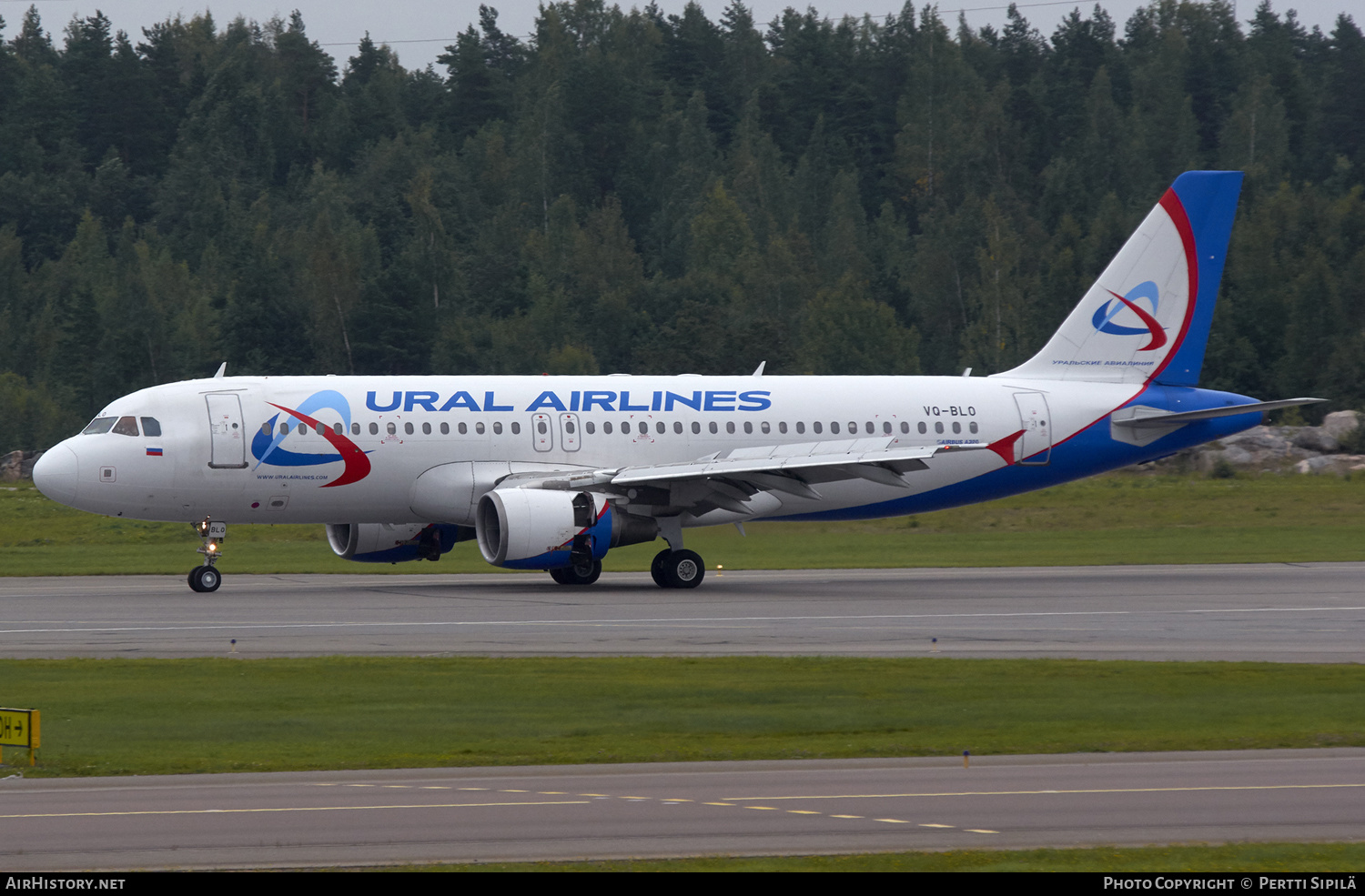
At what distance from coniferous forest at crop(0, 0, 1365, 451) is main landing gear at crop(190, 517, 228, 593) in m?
46.4

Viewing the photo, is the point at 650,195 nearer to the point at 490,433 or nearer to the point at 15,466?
the point at 15,466

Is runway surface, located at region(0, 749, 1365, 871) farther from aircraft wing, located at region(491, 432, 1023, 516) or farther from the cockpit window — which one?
the cockpit window

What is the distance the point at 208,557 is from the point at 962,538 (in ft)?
75.1

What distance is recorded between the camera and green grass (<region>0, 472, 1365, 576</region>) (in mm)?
42375

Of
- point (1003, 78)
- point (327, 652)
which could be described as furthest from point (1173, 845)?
point (1003, 78)

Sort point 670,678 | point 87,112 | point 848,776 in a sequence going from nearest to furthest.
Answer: point 848,776, point 670,678, point 87,112

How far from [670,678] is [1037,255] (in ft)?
288

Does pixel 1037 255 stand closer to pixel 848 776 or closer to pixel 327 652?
pixel 327 652

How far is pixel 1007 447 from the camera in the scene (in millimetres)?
39031

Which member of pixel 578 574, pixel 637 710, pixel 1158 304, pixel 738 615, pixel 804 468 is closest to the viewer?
pixel 637 710

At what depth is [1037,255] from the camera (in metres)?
106

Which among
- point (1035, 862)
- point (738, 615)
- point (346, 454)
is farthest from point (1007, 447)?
point (1035, 862)

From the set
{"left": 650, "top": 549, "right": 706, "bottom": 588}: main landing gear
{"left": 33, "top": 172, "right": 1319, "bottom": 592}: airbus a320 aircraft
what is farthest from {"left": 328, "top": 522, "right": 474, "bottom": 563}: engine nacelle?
{"left": 650, "top": 549, "right": 706, "bottom": 588}: main landing gear

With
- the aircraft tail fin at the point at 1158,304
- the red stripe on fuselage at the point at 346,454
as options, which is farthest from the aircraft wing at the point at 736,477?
the aircraft tail fin at the point at 1158,304
